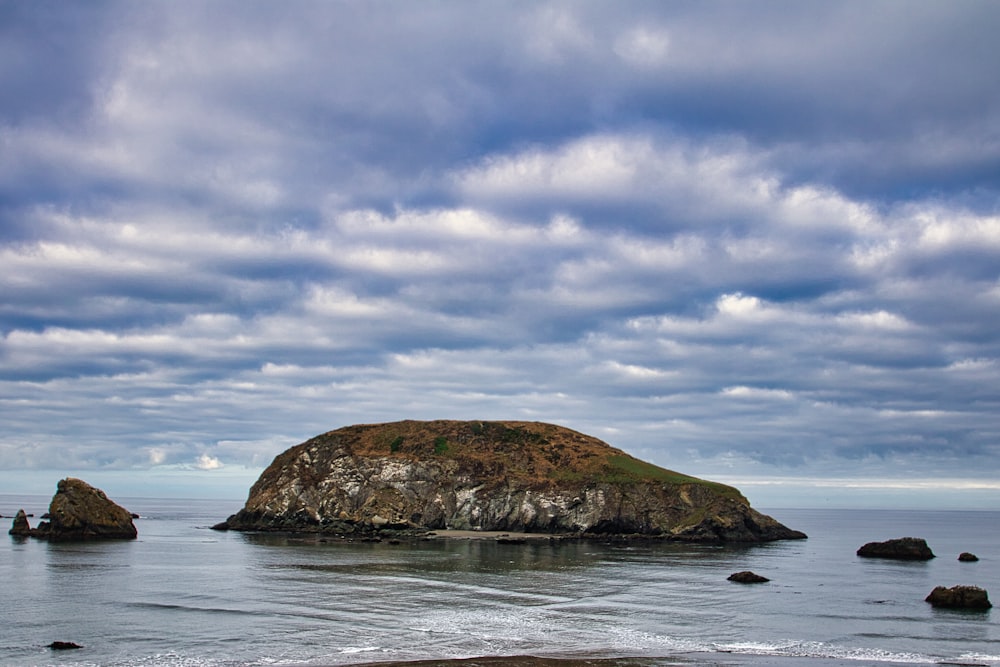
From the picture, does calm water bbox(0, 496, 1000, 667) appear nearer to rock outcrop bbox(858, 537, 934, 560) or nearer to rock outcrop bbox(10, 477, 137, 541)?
rock outcrop bbox(858, 537, 934, 560)

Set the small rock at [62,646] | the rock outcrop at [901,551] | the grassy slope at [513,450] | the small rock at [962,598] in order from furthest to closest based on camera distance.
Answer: the grassy slope at [513,450] → the rock outcrop at [901,551] → the small rock at [962,598] → the small rock at [62,646]

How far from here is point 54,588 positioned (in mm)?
70062

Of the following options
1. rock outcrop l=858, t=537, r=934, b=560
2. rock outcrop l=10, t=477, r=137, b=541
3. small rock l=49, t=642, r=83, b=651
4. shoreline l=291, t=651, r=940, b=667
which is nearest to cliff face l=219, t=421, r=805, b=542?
rock outcrop l=858, t=537, r=934, b=560

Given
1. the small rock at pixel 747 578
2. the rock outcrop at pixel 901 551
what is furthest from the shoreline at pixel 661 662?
the rock outcrop at pixel 901 551

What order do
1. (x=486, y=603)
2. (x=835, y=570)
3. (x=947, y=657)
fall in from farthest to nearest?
(x=835, y=570) < (x=486, y=603) < (x=947, y=657)

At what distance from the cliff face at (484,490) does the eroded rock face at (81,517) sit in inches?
1248

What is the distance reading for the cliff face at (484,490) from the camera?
14888cm

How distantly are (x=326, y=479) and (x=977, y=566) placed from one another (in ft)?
376

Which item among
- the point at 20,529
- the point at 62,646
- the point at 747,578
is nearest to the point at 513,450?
the point at 747,578

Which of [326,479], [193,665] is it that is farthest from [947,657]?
[326,479]

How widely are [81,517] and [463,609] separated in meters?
99.9

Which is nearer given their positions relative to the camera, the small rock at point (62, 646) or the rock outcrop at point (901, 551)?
the small rock at point (62, 646)

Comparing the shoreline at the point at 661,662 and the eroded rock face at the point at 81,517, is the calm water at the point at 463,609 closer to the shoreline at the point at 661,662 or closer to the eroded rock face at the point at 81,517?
the shoreline at the point at 661,662

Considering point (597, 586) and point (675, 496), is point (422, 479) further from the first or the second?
point (597, 586)
